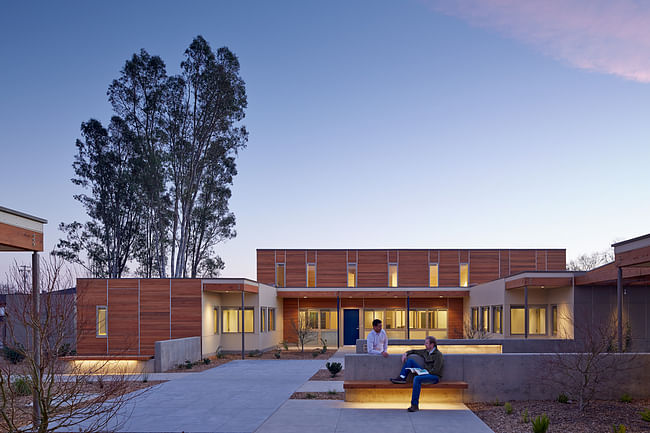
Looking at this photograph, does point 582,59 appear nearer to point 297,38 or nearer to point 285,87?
point 297,38

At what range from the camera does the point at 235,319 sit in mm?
25547

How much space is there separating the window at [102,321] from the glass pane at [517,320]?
642 inches

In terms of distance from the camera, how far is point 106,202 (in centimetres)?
3672

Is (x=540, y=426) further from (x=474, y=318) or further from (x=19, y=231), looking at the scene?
(x=474, y=318)

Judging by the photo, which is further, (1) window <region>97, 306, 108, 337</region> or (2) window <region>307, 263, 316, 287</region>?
(2) window <region>307, 263, 316, 287</region>

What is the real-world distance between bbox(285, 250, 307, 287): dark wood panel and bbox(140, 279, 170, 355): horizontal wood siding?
13.0 m

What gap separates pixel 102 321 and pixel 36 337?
57.1ft

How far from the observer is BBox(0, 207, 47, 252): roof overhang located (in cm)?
736

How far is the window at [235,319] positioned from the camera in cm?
2523

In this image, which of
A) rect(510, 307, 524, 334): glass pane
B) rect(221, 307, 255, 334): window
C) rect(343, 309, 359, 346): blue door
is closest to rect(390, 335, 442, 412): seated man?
rect(510, 307, 524, 334): glass pane

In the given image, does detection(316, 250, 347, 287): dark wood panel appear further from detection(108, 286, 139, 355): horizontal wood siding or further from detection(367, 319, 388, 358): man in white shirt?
detection(367, 319, 388, 358): man in white shirt

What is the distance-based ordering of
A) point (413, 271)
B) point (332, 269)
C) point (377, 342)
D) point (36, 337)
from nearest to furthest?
1. point (36, 337)
2. point (377, 342)
3. point (413, 271)
4. point (332, 269)

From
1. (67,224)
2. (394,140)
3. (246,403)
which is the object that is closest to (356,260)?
(394,140)

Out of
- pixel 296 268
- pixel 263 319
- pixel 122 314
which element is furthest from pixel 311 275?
pixel 122 314
